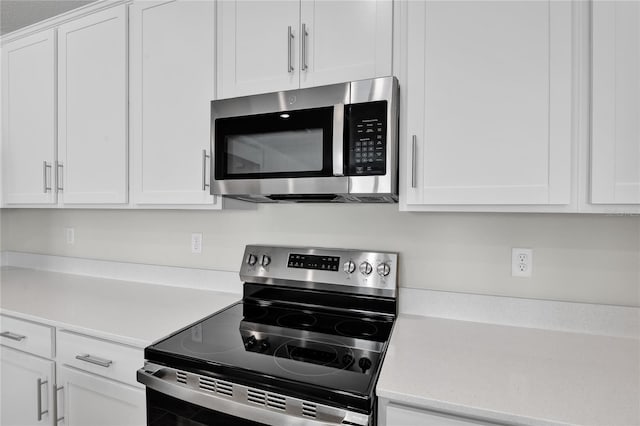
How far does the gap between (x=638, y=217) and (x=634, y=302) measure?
0.99ft

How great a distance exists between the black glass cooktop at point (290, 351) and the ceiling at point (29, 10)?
1.86 m

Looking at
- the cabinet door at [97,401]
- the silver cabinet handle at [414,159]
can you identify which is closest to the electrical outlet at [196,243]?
the cabinet door at [97,401]

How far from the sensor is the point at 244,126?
4.62 feet

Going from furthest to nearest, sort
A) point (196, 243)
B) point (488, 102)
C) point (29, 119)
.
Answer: point (29, 119), point (196, 243), point (488, 102)

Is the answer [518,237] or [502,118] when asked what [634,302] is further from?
[502,118]

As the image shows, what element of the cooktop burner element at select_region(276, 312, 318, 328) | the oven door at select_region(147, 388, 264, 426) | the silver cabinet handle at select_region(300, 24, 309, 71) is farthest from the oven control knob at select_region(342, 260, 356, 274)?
the silver cabinet handle at select_region(300, 24, 309, 71)

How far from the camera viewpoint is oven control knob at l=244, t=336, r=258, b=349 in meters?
1.17

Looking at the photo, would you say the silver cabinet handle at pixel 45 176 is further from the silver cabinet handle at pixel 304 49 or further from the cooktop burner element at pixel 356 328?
the cooktop burner element at pixel 356 328

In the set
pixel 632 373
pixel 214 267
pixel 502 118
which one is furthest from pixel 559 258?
pixel 214 267

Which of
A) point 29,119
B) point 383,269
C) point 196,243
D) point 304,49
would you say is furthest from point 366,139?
point 29,119

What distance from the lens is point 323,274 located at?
1.56m

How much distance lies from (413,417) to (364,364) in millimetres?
204

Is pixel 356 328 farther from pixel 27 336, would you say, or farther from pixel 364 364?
pixel 27 336

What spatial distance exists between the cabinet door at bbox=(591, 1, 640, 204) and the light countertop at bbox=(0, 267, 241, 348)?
1500 millimetres
